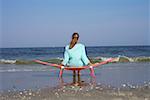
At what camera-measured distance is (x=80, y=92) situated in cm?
777

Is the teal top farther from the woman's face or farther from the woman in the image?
the woman's face

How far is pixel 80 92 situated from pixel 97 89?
28.9 inches

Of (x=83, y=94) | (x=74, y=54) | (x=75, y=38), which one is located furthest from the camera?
(x=74, y=54)

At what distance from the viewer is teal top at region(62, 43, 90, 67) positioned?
8.83 meters

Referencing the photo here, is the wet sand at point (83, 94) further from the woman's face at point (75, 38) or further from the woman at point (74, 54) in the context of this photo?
the woman's face at point (75, 38)

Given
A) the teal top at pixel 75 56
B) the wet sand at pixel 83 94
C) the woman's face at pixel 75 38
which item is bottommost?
the wet sand at pixel 83 94

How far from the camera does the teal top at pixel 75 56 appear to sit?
8828 mm

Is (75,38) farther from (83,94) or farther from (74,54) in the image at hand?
(83,94)

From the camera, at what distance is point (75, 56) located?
885cm

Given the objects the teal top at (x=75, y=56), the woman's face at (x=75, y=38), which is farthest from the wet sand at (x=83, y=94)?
Answer: the woman's face at (x=75, y=38)

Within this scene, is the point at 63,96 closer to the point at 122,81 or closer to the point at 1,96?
the point at 1,96

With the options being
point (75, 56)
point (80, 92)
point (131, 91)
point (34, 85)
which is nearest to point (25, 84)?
point (34, 85)

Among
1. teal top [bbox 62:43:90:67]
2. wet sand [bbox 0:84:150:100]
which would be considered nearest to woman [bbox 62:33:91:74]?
teal top [bbox 62:43:90:67]

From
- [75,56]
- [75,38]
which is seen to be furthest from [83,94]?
[75,38]
